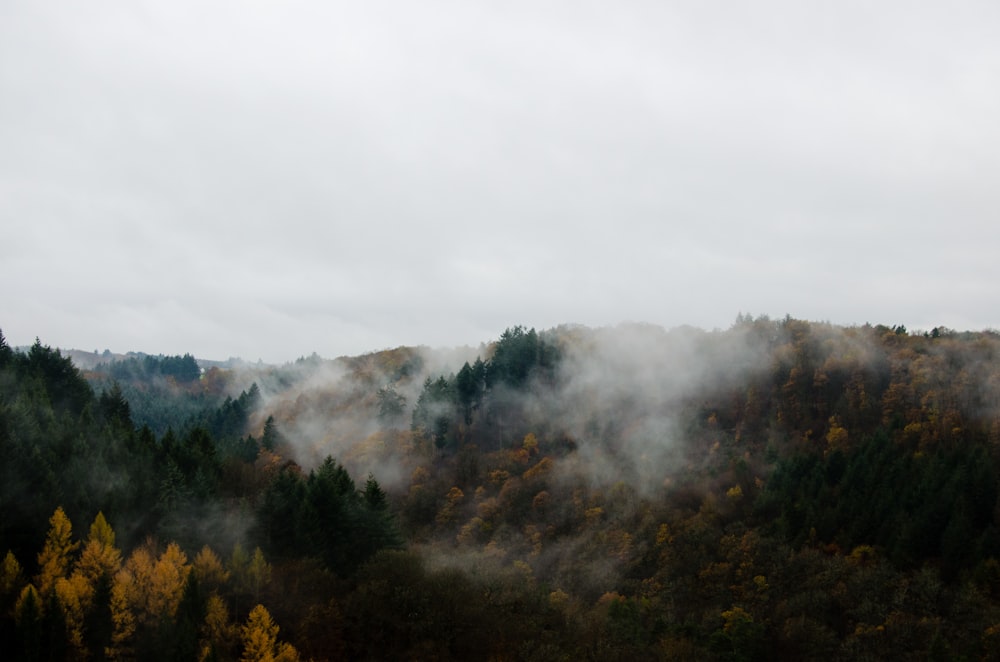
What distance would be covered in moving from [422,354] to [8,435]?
452 feet

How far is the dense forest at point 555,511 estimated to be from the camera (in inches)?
2057

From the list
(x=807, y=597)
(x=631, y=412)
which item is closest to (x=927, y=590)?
(x=807, y=597)

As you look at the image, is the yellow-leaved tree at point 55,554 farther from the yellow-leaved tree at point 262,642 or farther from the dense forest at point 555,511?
the yellow-leaved tree at point 262,642

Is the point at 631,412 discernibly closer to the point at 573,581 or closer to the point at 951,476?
the point at 573,581

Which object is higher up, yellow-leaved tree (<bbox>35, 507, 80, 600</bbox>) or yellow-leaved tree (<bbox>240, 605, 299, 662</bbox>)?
yellow-leaved tree (<bbox>35, 507, 80, 600</bbox>)

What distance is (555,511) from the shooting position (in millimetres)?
116438

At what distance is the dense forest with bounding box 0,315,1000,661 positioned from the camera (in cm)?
5225

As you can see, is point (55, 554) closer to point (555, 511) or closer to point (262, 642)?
point (262, 642)

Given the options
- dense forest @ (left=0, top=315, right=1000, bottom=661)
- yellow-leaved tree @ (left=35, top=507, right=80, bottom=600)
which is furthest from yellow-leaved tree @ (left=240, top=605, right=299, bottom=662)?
yellow-leaved tree @ (left=35, top=507, right=80, bottom=600)

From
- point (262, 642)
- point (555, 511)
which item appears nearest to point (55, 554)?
point (262, 642)

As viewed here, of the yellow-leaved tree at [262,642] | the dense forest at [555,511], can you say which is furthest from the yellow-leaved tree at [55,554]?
the yellow-leaved tree at [262,642]

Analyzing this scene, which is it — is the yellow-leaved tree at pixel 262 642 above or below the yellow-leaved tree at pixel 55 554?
below

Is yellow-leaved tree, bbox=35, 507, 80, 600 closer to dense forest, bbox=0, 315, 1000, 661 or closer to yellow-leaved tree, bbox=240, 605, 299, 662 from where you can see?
dense forest, bbox=0, 315, 1000, 661

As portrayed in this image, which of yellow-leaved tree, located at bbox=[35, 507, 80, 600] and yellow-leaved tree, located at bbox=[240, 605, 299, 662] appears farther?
yellow-leaved tree, located at bbox=[35, 507, 80, 600]
